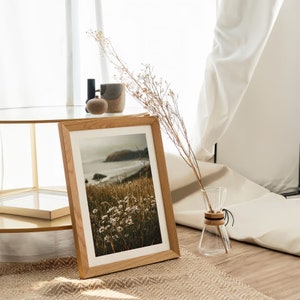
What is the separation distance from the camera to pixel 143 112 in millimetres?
2006

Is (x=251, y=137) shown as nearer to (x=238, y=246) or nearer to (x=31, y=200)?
(x=238, y=246)

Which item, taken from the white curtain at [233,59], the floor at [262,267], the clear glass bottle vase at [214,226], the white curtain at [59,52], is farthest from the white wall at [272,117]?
the clear glass bottle vase at [214,226]

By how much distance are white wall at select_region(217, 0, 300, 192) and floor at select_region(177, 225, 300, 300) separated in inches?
31.4

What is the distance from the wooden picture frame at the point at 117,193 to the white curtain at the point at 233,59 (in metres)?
0.75

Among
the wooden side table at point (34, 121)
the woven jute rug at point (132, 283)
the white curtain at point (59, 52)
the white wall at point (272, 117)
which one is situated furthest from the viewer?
the white wall at point (272, 117)

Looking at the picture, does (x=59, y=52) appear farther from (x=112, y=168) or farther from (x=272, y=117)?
(x=272, y=117)

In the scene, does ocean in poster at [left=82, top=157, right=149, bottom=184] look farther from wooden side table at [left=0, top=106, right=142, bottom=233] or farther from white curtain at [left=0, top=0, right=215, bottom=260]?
white curtain at [left=0, top=0, right=215, bottom=260]

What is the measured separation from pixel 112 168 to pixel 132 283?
15.7 inches

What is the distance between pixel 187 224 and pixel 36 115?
34.6 inches

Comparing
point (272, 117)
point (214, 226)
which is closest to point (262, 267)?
point (214, 226)

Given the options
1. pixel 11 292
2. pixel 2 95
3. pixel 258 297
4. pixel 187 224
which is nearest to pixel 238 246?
pixel 187 224

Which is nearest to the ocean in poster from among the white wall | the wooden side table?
the wooden side table

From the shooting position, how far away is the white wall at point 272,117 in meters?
2.87

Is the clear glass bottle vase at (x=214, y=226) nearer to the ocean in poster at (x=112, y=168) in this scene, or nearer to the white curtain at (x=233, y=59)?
the ocean in poster at (x=112, y=168)
